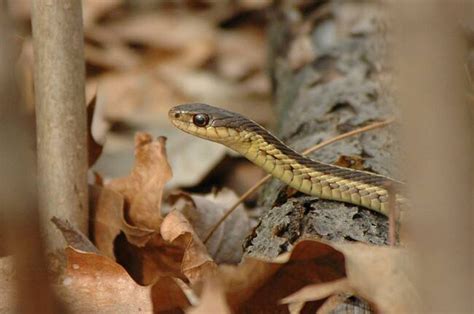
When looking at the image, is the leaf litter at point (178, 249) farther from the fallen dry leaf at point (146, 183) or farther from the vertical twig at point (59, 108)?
the vertical twig at point (59, 108)

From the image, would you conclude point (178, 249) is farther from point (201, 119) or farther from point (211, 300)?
point (211, 300)

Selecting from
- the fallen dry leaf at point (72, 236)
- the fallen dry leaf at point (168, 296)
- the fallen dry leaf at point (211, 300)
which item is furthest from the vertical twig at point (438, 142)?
the fallen dry leaf at point (72, 236)

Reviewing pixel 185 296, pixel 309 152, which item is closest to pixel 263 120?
pixel 309 152

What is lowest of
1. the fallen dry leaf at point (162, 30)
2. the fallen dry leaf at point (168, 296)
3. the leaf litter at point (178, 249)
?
the fallen dry leaf at point (168, 296)

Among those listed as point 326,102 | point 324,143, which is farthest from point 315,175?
point 326,102

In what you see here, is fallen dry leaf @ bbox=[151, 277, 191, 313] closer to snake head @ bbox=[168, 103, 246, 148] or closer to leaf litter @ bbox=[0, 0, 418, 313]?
leaf litter @ bbox=[0, 0, 418, 313]

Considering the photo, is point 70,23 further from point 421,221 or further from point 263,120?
point 263,120
